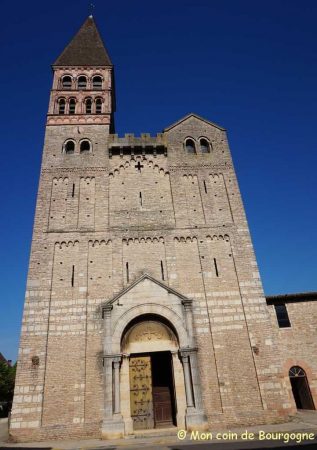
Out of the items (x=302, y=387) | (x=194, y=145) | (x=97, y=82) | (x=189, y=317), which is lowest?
(x=302, y=387)

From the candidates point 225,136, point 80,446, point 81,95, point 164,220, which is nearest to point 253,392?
point 80,446

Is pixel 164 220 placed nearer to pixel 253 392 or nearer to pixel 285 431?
pixel 253 392

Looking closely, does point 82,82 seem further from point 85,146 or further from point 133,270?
point 133,270

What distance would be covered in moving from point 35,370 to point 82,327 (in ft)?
8.29

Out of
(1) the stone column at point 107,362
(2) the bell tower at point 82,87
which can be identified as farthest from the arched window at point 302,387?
(2) the bell tower at point 82,87

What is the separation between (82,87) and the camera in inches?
879

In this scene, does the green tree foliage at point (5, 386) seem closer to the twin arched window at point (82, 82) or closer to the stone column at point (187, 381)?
the stone column at point (187, 381)

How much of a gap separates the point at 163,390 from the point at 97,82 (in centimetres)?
2048

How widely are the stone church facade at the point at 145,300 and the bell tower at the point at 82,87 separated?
0.25m

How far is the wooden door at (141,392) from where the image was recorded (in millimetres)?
13062

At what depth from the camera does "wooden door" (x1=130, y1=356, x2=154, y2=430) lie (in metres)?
13.1

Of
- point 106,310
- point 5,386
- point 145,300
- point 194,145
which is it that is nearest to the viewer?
A: point 106,310

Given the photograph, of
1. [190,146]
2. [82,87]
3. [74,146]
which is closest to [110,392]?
[74,146]

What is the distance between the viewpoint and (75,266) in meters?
15.6
